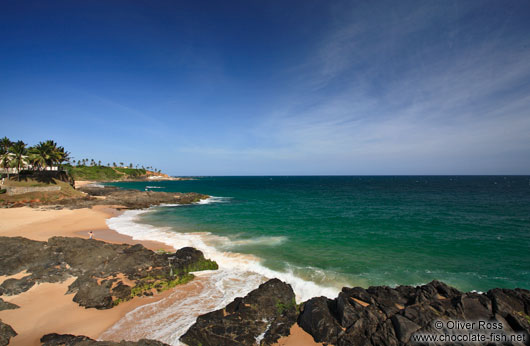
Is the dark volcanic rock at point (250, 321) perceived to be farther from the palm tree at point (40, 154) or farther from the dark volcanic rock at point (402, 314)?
the palm tree at point (40, 154)

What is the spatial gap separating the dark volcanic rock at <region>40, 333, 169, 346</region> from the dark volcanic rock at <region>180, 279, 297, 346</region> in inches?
66.9

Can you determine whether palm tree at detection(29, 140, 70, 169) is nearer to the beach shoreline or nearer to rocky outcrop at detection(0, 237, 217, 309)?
rocky outcrop at detection(0, 237, 217, 309)

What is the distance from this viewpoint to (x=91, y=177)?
160500mm

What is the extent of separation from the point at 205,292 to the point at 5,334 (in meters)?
8.90

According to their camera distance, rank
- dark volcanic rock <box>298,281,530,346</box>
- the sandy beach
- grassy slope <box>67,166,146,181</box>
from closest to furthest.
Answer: dark volcanic rock <box>298,281,530,346</box>
the sandy beach
grassy slope <box>67,166,146,181</box>

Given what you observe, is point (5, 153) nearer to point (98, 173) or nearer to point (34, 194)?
point (34, 194)

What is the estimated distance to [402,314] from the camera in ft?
33.4

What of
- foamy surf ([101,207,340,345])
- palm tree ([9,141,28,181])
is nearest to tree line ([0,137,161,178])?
palm tree ([9,141,28,181])

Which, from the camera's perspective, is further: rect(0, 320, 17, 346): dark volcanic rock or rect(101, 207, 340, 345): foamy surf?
rect(101, 207, 340, 345): foamy surf

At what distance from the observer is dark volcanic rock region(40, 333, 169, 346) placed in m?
8.53

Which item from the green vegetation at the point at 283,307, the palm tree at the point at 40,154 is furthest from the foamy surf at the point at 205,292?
the palm tree at the point at 40,154

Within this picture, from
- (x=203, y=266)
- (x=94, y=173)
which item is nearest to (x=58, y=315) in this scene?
(x=203, y=266)

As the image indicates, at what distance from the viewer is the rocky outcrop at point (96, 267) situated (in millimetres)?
13539

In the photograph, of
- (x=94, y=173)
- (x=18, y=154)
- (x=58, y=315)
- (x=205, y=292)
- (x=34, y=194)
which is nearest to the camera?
(x=58, y=315)
